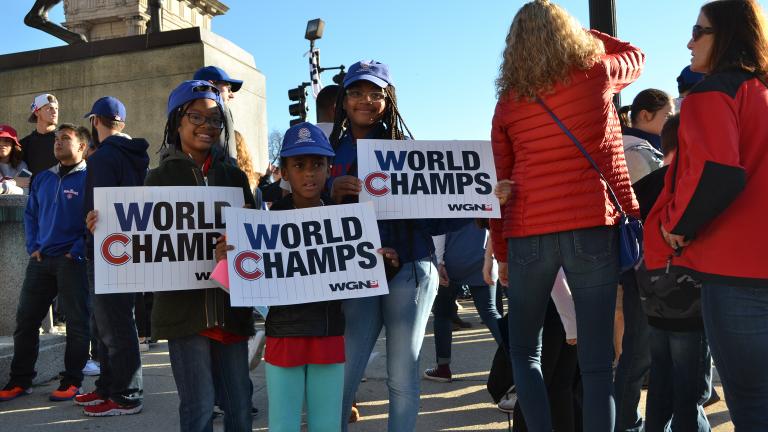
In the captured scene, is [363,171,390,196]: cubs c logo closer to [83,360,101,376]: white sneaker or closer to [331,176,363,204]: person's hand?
[331,176,363,204]: person's hand

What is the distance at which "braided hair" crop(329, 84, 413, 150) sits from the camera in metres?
3.35

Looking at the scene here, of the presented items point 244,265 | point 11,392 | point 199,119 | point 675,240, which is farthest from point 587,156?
point 11,392

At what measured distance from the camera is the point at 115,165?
4.36m

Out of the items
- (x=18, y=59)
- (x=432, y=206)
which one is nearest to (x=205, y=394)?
(x=432, y=206)

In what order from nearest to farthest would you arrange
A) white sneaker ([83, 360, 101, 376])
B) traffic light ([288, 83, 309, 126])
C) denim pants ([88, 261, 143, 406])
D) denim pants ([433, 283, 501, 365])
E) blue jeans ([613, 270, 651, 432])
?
blue jeans ([613, 270, 651, 432]), denim pants ([88, 261, 143, 406]), denim pants ([433, 283, 501, 365]), white sneaker ([83, 360, 101, 376]), traffic light ([288, 83, 309, 126])

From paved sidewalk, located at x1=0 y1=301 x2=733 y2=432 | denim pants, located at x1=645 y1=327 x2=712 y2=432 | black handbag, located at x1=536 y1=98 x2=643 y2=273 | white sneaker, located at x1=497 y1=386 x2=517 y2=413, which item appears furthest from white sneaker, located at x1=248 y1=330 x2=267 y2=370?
black handbag, located at x1=536 y1=98 x2=643 y2=273

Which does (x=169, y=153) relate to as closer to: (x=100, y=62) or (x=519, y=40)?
(x=519, y=40)

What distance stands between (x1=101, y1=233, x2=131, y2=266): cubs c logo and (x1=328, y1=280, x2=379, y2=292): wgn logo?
868 millimetres

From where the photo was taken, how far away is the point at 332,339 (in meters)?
2.87

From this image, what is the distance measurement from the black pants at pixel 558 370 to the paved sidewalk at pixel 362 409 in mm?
818

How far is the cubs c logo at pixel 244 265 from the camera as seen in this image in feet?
9.20

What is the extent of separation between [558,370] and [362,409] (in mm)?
1687

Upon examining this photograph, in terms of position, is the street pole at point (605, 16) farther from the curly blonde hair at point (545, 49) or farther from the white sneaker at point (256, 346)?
the white sneaker at point (256, 346)

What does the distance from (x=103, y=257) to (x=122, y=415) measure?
2.13 metres
